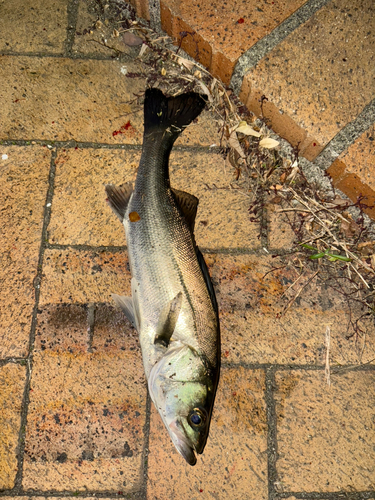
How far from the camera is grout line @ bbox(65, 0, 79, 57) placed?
3496 mm

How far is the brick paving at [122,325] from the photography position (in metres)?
2.78

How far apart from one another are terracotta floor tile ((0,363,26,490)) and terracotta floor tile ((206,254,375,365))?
149cm

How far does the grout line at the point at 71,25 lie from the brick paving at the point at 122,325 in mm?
22

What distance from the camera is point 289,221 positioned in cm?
324

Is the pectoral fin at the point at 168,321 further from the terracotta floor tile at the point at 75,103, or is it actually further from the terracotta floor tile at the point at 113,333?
the terracotta floor tile at the point at 75,103

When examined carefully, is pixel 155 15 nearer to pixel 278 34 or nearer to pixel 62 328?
pixel 278 34

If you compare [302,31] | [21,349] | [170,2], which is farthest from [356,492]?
[170,2]

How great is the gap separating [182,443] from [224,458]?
55cm

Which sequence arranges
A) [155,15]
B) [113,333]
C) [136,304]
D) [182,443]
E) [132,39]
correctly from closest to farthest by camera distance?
[182,443]
[136,304]
[113,333]
[155,15]
[132,39]

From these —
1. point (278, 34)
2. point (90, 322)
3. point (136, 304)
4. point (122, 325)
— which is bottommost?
point (90, 322)

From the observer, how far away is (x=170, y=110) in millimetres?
3098

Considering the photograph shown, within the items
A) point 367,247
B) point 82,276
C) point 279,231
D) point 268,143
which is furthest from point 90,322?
point 367,247

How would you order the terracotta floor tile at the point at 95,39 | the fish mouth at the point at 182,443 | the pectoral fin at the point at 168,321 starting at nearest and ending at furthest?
the fish mouth at the point at 182,443 < the pectoral fin at the point at 168,321 < the terracotta floor tile at the point at 95,39

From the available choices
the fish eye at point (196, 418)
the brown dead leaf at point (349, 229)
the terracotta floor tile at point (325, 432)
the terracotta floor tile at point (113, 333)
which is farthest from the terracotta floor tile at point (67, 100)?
the terracotta floor tile at point (325, 432)
